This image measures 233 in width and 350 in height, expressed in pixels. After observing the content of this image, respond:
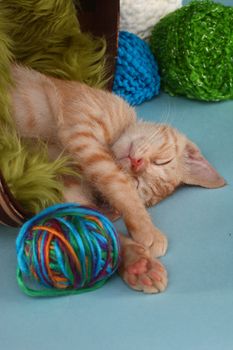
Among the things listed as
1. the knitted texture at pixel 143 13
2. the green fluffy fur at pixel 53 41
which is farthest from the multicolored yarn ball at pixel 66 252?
the knitted texture at pixel 143 13

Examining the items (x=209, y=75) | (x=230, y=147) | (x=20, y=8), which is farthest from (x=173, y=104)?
(x=20, y=8)

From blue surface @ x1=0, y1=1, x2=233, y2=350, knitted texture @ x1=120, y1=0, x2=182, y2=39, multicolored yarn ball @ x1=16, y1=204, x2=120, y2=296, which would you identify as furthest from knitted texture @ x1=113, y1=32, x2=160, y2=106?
multicolored yarn ball @ x1=16, y1=204, x2=120, y2=296

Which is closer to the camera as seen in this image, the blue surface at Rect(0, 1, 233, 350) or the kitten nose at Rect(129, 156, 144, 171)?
the blue surface at Rect(0, 1, 233, 350)

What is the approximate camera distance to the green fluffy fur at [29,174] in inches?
52.2

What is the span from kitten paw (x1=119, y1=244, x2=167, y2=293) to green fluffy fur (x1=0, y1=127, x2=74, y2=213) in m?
0.23

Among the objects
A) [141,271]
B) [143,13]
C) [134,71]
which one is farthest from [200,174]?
[143,13]

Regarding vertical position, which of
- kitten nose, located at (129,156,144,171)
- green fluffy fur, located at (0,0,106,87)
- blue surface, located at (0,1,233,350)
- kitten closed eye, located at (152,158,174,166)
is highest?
green fluffy fur, located at (0,0,106,87)

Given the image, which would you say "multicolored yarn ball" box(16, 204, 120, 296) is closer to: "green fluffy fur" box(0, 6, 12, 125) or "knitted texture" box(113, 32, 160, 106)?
"green fluffy fur" box(0, 6, 12, 125)

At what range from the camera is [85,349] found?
1.04 m

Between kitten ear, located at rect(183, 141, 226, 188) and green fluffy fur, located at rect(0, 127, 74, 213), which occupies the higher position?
green fluffy fur, located at rect(0, 127, 74, 213)

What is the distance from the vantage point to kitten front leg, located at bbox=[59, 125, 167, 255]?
4.32 feet

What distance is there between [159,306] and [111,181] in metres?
0.35

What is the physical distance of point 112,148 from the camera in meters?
1.54

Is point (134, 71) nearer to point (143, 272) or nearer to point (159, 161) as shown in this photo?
point (159, 161)
